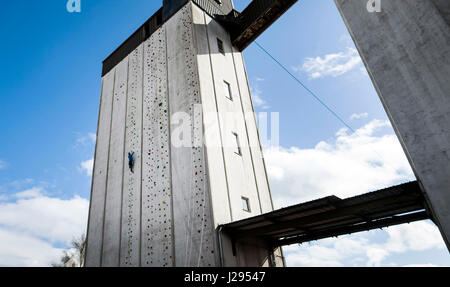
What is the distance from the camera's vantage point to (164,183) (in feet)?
38.9

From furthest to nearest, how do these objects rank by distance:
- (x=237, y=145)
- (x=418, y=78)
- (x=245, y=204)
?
(x=237, y=145), (x=245, y=204), (x=418, y=78)

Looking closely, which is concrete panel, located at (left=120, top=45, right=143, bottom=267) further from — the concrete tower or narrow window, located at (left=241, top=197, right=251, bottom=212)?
narrow window, located at (left=241, top=197, right=251, bottom=212)

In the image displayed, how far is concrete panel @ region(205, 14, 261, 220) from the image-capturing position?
459 inches

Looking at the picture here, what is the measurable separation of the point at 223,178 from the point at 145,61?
350 inches

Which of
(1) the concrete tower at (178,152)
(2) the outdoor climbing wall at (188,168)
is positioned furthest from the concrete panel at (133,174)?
(2) the outdoor climbing wall at (188,168)

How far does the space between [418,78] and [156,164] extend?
981 cm

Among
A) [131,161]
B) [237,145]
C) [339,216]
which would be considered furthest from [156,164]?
[339,216]

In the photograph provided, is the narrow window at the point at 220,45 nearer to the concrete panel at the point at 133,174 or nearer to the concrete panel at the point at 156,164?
the concrete panel at the point at 156,164

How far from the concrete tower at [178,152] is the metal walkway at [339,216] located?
1.16 metres

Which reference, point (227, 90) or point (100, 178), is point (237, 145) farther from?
point (100, 178)

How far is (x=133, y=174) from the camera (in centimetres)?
1365
